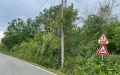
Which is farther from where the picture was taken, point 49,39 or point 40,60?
point 40,60

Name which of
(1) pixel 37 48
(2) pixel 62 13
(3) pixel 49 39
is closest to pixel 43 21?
(1) pixel 37 48

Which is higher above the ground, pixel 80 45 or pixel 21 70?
pixel 80 45

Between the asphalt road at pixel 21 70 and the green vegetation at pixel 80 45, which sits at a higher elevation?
the green vegetation at pixel 80 45

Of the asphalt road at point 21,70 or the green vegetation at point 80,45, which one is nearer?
the green vegetation at point 80,45

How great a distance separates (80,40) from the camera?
16609 millimetres

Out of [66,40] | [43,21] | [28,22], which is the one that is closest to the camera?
[66,40]

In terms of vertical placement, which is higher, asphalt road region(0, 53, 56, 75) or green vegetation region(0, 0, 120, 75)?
green vegetation region(0, 0, 120, 75)

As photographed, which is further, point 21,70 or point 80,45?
point 80,45

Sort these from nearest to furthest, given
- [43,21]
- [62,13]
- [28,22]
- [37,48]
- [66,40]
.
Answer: [62,13], [66,40], [37,48], [43,21], [28,22]

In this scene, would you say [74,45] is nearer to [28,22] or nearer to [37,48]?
[37,48]

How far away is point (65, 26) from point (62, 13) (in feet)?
3.55

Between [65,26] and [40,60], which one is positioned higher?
[65,26]

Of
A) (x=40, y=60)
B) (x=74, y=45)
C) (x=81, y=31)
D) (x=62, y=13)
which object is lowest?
(x=40, y=60)

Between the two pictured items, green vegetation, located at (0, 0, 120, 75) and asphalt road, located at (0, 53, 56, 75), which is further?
asphalt road, located at (0, 53, 56, 75)
